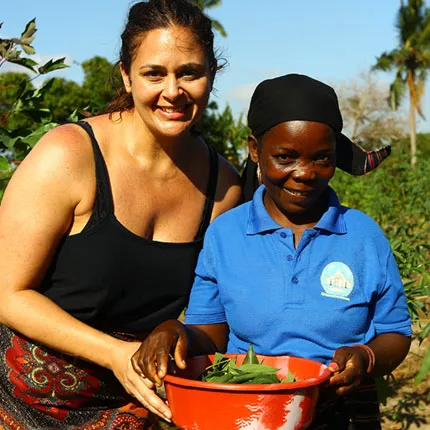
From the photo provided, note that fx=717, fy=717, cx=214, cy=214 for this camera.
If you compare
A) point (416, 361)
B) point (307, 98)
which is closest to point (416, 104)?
point (416, 361)

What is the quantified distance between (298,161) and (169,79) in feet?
1.73

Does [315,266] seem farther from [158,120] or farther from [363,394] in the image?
[158,120]

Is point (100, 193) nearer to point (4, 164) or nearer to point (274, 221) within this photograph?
point (274, 221)

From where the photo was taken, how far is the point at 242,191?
2.67 meters

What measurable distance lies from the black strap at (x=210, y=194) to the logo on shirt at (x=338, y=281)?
2.22 feet

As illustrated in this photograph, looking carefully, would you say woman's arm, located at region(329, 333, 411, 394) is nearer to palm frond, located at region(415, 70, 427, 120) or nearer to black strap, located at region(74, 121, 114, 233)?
black strap, located at region(74, 121, 114, 233)

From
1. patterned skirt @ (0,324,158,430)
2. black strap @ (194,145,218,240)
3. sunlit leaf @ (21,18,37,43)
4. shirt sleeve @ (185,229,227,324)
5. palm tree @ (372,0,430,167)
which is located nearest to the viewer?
shirt sleeve @ (185,229,227,324)

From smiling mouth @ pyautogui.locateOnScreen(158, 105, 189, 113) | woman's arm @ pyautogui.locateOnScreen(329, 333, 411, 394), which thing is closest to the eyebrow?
smiling mouth @ pyautogui.locateOnScreen(158, 105, 189, 113)

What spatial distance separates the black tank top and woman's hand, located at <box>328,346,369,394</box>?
83cm

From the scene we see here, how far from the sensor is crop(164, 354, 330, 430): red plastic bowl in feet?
5.05

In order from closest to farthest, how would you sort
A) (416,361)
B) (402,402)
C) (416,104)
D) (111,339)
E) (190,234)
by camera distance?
(111,339) < (190,234) < (402,402) < (416,361) < (416,104)

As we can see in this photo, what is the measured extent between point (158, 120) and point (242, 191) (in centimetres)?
56

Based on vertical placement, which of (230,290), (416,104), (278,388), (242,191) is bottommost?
(278,388)

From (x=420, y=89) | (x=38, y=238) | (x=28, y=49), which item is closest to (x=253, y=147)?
(x=38, y=238)
